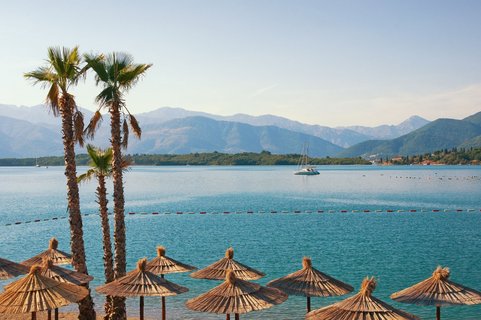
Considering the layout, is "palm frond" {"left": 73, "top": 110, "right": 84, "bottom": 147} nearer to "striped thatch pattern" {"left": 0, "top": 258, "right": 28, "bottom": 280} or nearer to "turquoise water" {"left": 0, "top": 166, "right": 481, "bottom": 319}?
"striped thatch pattern" {"left": 0, "top": 258, "right": 28, "bottom": 280}

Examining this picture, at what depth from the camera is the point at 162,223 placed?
62438mm

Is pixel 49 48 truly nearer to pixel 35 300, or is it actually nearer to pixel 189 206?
pixel 35 300

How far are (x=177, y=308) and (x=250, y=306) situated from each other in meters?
12.4

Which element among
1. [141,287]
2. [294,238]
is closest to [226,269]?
[141,287]

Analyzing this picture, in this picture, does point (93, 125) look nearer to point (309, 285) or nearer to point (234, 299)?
point (234, 299)

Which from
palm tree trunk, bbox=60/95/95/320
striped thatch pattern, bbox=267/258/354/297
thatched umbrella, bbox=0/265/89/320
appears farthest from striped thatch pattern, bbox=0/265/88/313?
striped thatch pattern, bbox=267/258/354/297

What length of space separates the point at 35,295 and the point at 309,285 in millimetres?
8456

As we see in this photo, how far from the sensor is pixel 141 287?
16406 mm

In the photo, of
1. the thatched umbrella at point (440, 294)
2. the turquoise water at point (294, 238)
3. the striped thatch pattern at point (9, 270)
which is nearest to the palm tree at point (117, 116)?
the striped thatch pattern at point (9, 270)

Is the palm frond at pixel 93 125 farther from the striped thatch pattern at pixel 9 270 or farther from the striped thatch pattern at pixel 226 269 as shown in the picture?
the striped thatch pattern at pixel 226 269

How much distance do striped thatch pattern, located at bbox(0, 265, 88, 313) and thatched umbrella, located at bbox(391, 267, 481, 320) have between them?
1013 centimetres

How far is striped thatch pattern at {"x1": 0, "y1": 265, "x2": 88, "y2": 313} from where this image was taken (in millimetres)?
13852

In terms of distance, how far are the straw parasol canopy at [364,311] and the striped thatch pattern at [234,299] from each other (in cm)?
210

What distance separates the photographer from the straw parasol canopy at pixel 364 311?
12.4 m
